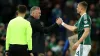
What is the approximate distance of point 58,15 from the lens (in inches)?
877

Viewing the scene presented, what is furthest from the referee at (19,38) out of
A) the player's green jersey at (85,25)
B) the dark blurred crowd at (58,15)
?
the dark blurred crowd at (58,15)

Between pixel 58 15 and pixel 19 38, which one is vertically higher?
pixel 58 15

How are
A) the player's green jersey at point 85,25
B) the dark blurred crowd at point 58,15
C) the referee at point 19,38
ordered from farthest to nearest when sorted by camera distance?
1. the dark blurred crowd at point 58,15
2. the player's green jersey at point 85,25
3. the referee at point 19,38

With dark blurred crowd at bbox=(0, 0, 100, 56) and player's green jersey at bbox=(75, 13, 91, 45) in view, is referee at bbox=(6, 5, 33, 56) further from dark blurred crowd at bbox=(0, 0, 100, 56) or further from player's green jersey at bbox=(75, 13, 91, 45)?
dark blurred crowd at bbox=(0, 0, 100, 56)

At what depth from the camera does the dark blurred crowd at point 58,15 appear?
20748 millimetres

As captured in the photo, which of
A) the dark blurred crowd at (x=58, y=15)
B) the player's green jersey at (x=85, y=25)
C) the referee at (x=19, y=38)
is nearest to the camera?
the referee at (x=19, y=38)

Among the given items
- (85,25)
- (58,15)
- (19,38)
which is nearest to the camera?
(19,38)

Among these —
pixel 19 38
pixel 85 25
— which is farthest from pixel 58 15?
pixel 19 38

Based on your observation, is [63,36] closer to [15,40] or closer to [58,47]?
[58,47]

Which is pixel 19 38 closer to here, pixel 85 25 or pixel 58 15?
pixel 85 25

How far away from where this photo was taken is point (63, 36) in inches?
842

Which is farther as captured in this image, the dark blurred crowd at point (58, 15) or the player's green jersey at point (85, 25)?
the dark blurred crowd at point (58, 15)

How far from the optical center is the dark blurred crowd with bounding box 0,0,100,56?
20748mm

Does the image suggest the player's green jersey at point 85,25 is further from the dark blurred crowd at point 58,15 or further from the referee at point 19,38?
the dark blurred crowd at point 58,15
